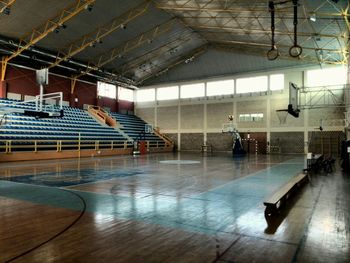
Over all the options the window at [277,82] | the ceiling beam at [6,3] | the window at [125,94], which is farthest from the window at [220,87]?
the ceiling beam at [6,3]

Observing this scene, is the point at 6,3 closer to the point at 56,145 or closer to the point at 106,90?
the point at 56,145

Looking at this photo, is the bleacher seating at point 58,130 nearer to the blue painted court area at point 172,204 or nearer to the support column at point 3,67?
the support column at point 3,67

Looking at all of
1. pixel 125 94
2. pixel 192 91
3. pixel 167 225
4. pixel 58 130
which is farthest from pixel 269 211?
pixel 125 94

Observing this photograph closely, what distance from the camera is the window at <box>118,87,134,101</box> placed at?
98.4ft

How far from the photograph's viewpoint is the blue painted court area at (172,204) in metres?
4.07

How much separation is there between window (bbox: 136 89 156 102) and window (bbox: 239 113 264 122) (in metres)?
10.1

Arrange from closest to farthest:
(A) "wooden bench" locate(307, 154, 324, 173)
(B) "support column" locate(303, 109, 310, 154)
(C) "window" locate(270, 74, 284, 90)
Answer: (A) "wooden bench" locate(307, 154, 324, 173), (B) "support column" locate(303, 109, 310, 154), (C) "window" locate(270, 74, 284, 90)

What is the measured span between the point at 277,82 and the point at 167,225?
74.5ft

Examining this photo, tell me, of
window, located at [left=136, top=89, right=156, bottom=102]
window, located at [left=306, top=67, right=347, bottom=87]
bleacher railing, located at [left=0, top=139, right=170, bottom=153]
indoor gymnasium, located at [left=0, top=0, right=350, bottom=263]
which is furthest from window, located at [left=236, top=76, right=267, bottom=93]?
bleacher railing, located at [left=0, top=139, right=170, bottom=153]

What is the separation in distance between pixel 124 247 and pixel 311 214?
10.2 feet

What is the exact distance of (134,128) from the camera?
90.0 ft

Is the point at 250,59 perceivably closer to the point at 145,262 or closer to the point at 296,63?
the point at 296,63

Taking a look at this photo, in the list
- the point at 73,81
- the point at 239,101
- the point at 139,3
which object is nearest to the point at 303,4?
the point at 139,3

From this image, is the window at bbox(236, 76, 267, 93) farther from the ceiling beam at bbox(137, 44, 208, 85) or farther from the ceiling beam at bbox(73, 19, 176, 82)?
the ceiling beam at bbox(73, 19, 176, 82)
